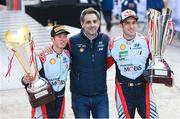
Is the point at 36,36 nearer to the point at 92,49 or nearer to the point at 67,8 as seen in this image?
the point at 67,8

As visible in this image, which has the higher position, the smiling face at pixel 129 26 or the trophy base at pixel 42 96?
the smiling face at pixel 129 26

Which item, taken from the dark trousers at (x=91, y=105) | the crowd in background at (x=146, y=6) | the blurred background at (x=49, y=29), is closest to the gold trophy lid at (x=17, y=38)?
the dark trousers at (x=91, y=105)

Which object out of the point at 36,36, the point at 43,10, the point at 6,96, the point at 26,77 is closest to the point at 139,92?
the point at 26,77

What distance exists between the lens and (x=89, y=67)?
16.2 ft

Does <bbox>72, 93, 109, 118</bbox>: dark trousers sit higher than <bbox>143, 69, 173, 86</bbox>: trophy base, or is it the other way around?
<bbox>143, 69, 173, 86</bbox>: trophy base

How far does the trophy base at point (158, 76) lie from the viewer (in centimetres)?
505

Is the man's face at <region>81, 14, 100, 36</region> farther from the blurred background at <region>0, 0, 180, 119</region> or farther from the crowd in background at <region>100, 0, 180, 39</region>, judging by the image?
the crowd in background at <region>100, 0, 180, 39</region>

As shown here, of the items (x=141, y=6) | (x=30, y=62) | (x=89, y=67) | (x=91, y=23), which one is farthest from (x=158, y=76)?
(x=141, y=6)

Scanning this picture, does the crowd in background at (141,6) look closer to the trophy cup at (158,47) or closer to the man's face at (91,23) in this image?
the trophy cup at (158,47)

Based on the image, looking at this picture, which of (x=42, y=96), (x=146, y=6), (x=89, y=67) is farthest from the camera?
(x=146, y=6)

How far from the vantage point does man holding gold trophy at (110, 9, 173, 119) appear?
5.09 m

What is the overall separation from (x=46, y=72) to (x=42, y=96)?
0.28 m

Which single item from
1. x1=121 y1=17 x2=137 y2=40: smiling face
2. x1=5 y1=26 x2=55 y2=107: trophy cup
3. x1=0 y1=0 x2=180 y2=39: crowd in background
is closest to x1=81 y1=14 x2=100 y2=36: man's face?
x1=121 y1=17 x2=137 y2=40: smiling face

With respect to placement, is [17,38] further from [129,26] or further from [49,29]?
[49,29]
